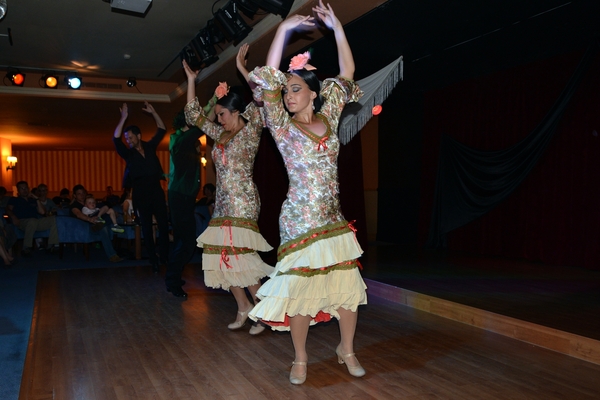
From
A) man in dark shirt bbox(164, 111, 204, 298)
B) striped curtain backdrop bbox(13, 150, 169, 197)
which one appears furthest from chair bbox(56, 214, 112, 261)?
striped curtain backdrop bbox(13, 150, 169, 197)

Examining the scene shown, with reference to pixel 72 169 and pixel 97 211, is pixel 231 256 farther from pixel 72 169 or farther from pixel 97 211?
pixel 72 169

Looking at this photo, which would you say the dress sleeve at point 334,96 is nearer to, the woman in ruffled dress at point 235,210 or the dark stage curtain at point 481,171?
the woman in ruffled dress at point 235,210

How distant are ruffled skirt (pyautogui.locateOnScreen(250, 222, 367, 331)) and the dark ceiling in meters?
3.02

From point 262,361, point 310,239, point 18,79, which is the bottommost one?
point 262,361

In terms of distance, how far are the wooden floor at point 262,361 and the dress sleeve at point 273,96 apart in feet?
3.95

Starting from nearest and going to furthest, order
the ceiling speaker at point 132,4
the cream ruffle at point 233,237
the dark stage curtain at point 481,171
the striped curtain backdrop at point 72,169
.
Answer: the cream ruffle at point 233,237, the ceiling speaker at point 132,4, the dark stage curtain at point 481,171, the striped curtain backdrop at point 72,169

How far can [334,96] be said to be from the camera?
8.93 feet

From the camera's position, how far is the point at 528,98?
6652 millimetres

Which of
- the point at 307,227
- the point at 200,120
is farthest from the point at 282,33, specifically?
the point at 200,120

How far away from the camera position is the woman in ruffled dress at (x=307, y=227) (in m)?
2.56

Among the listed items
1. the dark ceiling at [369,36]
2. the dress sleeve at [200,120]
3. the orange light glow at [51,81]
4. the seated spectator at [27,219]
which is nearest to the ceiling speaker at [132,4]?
the dark ceiling at [369,36]

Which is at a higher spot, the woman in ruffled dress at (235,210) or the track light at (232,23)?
the track light at (232,23)

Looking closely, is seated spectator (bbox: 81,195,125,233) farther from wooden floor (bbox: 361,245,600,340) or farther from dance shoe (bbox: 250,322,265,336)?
dance shoe (bbox: 250,322,265,336)

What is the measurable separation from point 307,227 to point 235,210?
1022 mm
